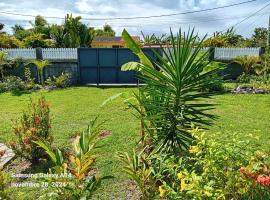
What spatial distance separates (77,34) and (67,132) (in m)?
20.5

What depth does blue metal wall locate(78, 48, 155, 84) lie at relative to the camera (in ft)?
48.2

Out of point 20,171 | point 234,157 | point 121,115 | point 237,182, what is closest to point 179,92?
point 234,157

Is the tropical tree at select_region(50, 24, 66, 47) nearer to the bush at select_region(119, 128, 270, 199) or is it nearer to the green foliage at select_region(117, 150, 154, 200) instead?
the green foliage at select_region(117, 150, 154, 200)

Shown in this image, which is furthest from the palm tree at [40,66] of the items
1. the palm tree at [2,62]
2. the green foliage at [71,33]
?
the green foliage at [71,33]

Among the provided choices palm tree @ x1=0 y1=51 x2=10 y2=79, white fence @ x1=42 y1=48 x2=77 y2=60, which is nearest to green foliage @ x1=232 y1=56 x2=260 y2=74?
white fence @ x1=42 y1=48 x2=77 y2=60

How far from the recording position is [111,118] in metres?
8.06

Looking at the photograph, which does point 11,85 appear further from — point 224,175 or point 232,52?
point 224,175

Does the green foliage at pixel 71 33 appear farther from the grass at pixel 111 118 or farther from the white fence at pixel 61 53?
the grass at pixel 111 118

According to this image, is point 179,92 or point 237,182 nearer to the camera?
point 237,182

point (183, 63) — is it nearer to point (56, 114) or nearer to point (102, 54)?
point (56, 114)

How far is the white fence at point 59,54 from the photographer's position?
15945 millimetres

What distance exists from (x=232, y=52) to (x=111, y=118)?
11221 millimetres

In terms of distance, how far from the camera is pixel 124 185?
436 centimetres

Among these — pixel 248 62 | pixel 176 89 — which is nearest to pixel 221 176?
pixel 176 89
